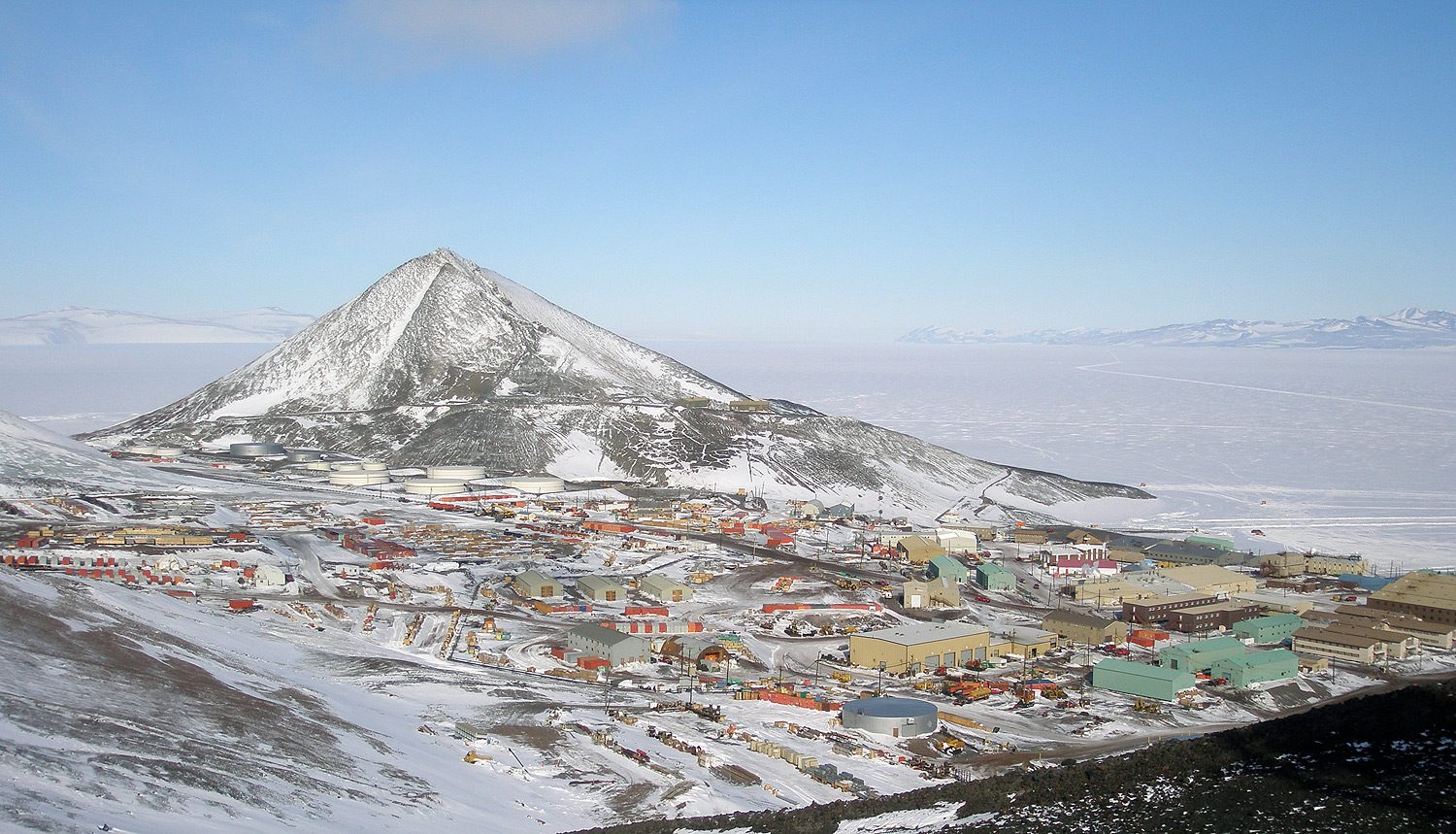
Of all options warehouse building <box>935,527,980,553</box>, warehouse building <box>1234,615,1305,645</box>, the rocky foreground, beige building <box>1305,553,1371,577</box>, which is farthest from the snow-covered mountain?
the rocky foreground

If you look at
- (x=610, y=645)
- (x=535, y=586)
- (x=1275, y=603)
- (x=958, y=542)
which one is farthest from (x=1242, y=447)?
(x=610, y=645)

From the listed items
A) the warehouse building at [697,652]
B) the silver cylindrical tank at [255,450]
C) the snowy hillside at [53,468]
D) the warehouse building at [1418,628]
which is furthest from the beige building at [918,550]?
the silver cylindrical tank at [255,450]

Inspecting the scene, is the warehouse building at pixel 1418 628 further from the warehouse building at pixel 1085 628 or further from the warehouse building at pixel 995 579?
the warehouse building at pixel 995 579

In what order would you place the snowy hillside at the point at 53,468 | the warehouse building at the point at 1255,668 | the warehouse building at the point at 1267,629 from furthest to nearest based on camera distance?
the snowy hillside at the point at 53,468 < the warehouse building at the point at 1267,629 < the warehouse building at the point at 1255,668

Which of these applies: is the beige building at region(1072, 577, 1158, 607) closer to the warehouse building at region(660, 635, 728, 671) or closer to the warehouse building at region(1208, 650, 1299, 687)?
the warehouse building at region(1208, 650, 1299, 687)

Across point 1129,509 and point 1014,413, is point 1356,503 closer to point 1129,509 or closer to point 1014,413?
point 1129,509

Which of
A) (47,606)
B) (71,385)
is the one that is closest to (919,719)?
(47,606)
